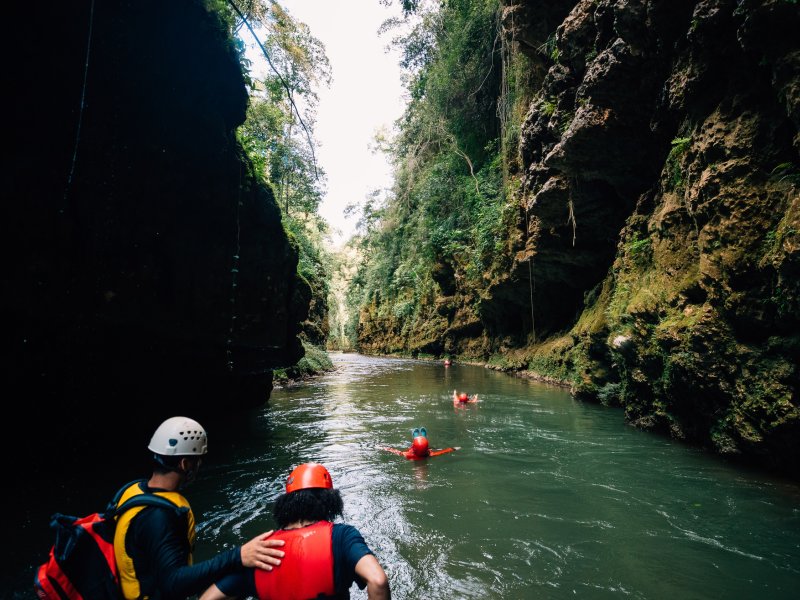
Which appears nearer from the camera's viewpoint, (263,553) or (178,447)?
(263,553)

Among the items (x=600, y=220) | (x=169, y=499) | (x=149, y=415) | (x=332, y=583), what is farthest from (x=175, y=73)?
(x=600, y=220)

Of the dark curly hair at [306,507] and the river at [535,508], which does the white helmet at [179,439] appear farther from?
the river at [535,508]

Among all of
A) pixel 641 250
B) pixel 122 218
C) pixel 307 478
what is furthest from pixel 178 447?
pixel 641 250

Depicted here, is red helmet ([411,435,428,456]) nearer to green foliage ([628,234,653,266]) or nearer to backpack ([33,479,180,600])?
backpack ([33,479,180,600])

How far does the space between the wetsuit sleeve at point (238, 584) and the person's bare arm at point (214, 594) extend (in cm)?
1

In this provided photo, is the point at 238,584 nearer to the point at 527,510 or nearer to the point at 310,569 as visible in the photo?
the point at 310,569

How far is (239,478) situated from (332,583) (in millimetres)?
5145

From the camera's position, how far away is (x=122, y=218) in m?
6.26

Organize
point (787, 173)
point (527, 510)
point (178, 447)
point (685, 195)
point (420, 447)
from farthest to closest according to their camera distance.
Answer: point (685, 195)
point (420, 447)
point (787, 173)
point (527, 510)
point (178, 447)

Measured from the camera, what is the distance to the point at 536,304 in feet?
62.3

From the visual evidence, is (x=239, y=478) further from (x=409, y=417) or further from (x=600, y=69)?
(x=600, y=69)

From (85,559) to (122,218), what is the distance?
5.82 m

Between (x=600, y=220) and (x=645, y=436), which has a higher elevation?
(x=600, y=220)

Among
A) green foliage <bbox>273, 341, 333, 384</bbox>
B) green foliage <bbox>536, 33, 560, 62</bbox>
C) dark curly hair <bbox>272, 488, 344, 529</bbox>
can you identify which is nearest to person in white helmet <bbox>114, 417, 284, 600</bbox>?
dark curly hair <bbox>272, 488, 344, 529</bbox>
